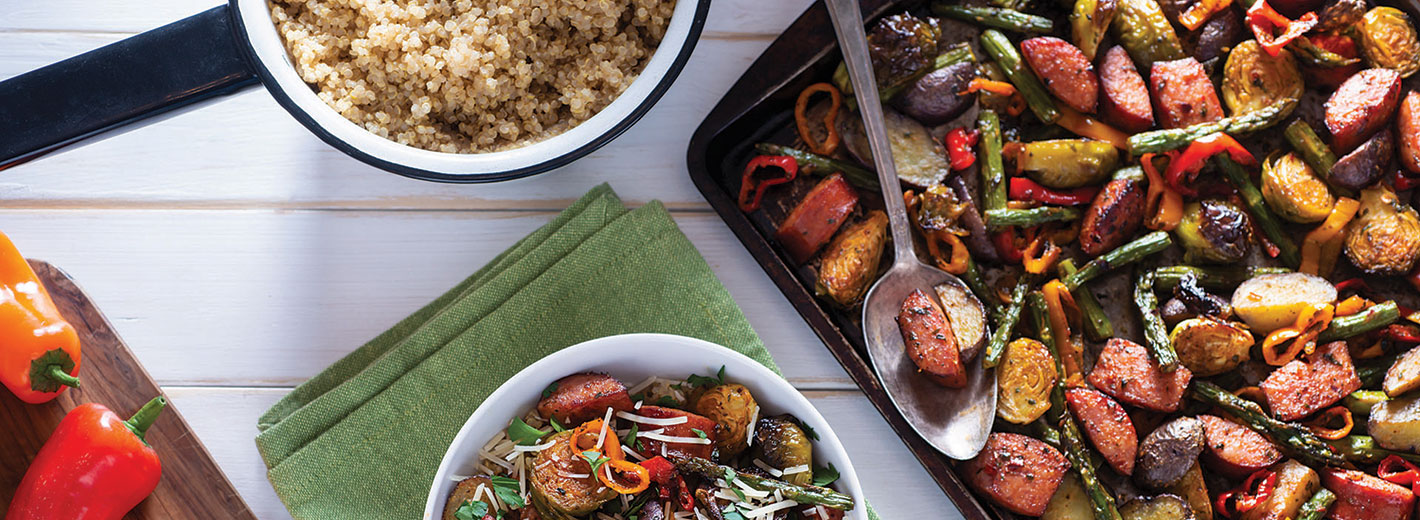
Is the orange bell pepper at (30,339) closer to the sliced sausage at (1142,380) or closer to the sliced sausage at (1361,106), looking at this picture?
the sliced sausage at (1142,380)

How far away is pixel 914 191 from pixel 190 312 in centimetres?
163

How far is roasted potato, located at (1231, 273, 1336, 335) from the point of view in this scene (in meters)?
2.10

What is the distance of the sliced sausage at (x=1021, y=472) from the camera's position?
205cm

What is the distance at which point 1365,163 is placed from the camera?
2105 millimetres

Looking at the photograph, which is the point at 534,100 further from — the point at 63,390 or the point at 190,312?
the point at 63,390

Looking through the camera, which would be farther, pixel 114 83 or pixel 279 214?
pixel 279 214

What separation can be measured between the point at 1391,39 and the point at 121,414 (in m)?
2.77

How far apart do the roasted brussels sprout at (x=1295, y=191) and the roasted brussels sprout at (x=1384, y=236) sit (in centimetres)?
7

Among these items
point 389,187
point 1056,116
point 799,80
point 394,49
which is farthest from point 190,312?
point 1056,116

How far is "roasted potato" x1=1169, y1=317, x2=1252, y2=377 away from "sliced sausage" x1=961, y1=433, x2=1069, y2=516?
350 mm

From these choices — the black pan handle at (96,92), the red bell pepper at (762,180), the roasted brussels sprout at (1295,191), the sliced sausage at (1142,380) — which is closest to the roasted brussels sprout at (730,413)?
the red bell pepper at (762,180)

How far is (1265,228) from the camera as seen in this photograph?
216 cm

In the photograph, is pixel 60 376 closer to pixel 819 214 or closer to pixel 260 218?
pixel 260 218

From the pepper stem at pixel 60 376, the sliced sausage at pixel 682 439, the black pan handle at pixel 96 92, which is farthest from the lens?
the pepper stem at pixel 60 376
